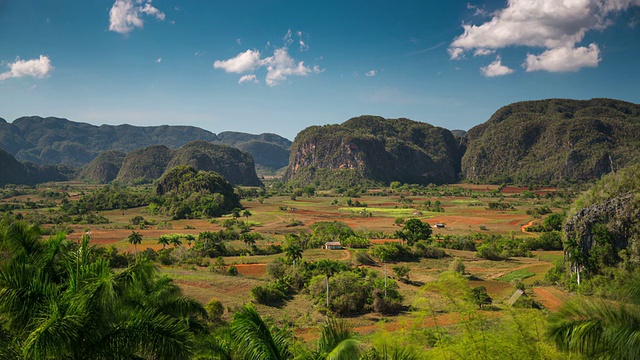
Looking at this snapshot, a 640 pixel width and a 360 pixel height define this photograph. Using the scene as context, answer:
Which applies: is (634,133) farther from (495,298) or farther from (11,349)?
(11,349)

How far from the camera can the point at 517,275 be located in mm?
37688

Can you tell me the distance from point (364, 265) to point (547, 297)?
17277 mm

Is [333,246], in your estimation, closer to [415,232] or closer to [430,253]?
[430,253]

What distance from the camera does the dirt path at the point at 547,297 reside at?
89.0ft

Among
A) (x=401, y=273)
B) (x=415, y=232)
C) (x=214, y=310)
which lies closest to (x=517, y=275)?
(x=401, y=273)

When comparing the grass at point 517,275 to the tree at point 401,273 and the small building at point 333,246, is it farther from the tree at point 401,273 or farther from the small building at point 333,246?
the small building at point 333,246

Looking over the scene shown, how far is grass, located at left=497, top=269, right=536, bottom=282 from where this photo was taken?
36628mm

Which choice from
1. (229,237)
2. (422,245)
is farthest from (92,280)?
(229,237)

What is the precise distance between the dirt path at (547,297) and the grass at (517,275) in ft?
13.6

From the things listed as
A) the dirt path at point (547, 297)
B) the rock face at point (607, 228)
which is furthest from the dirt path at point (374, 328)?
the rock face at point (607, 228)

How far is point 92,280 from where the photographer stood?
6.35 meters

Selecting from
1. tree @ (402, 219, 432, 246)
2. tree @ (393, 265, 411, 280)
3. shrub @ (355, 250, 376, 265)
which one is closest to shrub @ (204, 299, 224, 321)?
tree @ (393, 265, 411, 280)

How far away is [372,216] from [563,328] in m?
83.3

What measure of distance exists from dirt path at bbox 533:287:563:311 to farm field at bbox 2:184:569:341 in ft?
0.23
